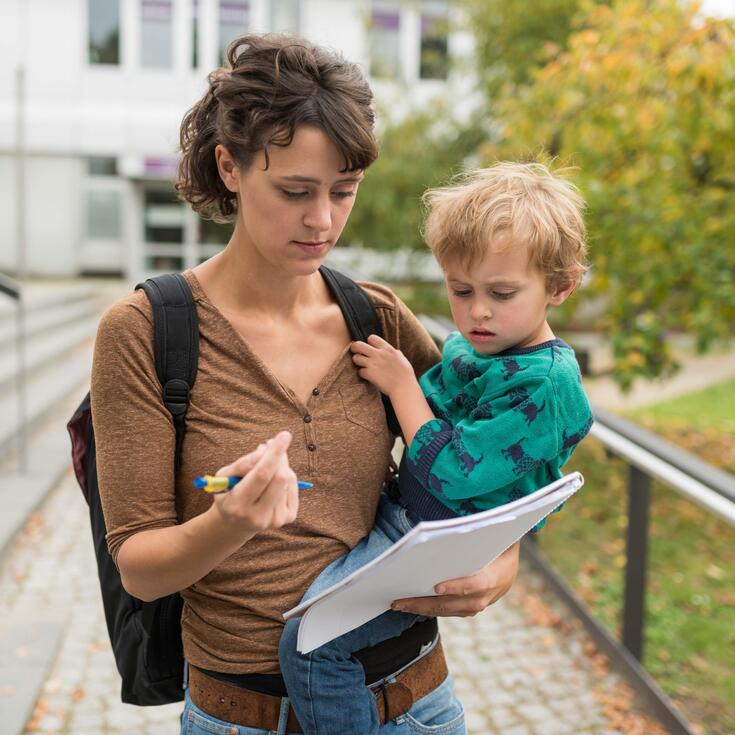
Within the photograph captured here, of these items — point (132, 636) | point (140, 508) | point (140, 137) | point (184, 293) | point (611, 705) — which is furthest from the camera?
point (140, 137)

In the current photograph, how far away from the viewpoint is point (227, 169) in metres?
1.55

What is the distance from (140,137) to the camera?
22062 millimetres

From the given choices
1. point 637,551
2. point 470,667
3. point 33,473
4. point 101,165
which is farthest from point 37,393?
point 101,165

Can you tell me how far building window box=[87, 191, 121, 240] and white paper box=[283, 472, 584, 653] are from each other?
75.7ft

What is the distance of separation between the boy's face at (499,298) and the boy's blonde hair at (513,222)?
0.02 metres

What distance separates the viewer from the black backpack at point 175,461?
1460 millimetres

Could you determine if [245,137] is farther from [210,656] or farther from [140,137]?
[140,137]

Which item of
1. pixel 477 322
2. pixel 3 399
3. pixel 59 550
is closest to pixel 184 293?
pixel 477 322

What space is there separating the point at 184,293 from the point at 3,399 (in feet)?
21.6

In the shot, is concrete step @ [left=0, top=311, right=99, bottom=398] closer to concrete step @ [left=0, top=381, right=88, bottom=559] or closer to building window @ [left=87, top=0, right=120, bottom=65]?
concrete step @ [left=0, top=381, right=88, bottom=559]

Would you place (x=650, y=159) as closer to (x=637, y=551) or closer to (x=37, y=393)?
(x=637, y=551)

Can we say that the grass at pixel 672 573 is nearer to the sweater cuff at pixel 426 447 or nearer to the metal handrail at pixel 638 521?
the metal handrail at pixel 638 521

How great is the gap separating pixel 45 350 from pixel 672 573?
7453 mm

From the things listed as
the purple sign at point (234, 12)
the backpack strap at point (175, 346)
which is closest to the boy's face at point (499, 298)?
the backpack strap at point (175, 346)
